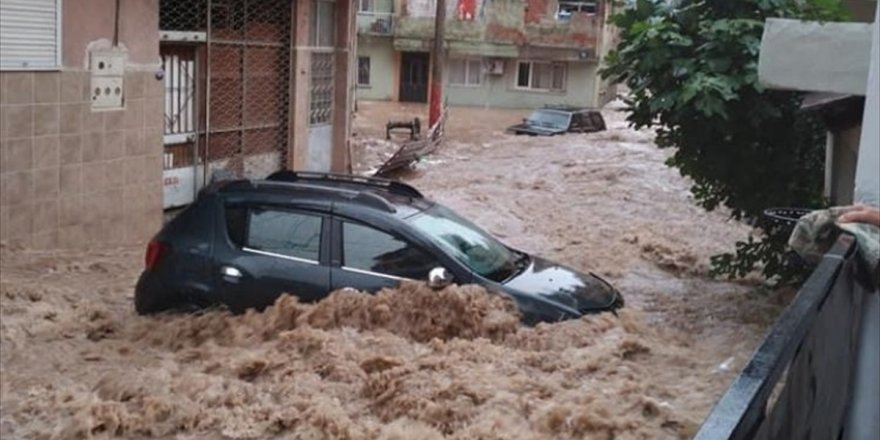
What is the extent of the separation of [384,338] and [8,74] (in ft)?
17.3

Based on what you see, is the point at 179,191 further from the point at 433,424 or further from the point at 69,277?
the point at 433,424

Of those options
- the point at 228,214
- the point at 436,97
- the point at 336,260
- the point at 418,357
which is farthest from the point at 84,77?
the point at 436,97

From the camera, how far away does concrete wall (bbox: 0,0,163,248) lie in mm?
10297

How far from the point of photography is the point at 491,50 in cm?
4244

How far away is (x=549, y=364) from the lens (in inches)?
278

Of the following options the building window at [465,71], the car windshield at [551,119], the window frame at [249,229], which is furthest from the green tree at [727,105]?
the building window at [465,71]

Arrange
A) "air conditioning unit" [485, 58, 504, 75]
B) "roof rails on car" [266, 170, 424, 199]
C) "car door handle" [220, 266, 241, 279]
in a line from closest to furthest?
"car door handle" [220, 266, 241, 279], "roof rails on car" [266, 170, 424, 199], "air conditioning unit" [485, 58, 504, 75]

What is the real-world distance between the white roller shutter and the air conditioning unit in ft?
111

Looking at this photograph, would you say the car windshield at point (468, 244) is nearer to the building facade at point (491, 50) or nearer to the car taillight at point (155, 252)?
the car taillight at point (155, 252)

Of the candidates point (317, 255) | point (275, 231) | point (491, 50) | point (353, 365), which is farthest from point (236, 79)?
point (491, 50)

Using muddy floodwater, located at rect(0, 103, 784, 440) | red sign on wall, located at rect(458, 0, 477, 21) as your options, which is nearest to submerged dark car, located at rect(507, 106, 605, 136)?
red sign on wall, located at rect(458, 0, 477, 21)

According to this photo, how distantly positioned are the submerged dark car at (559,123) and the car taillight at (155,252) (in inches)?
1028

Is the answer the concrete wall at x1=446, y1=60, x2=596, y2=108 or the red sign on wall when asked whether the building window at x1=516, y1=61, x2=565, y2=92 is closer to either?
the concrete wall at x1=446, y1=60, x2=596, y2=108

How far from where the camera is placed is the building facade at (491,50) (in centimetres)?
4216
